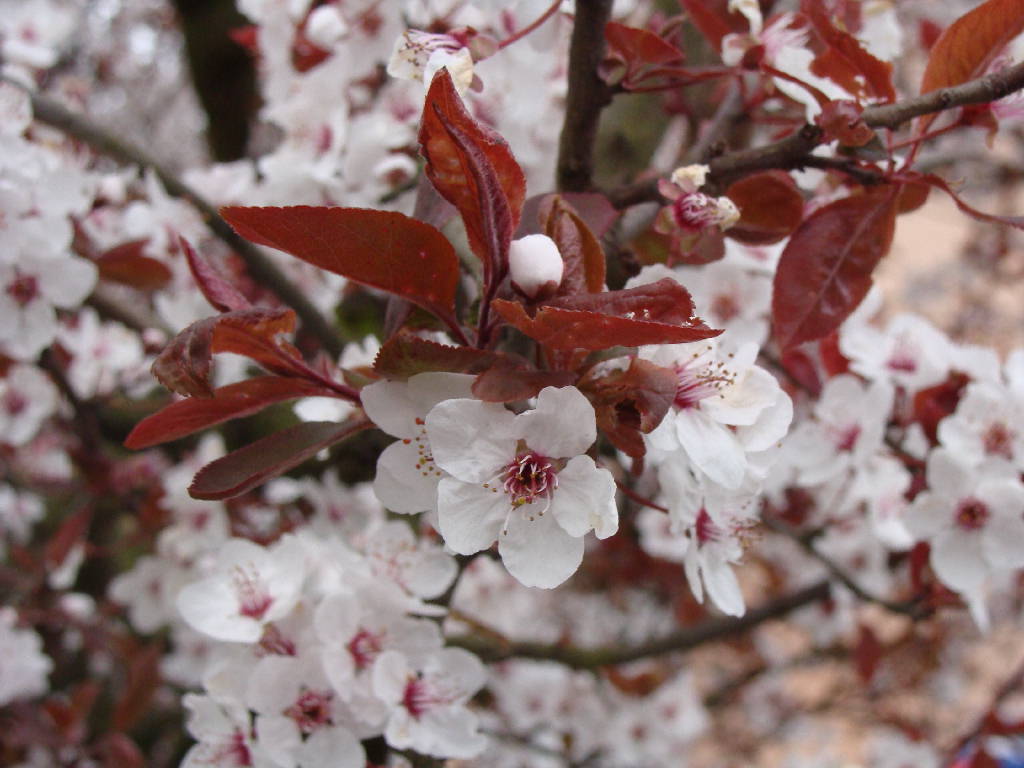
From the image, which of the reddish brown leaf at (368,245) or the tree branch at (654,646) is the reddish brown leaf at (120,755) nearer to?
the tree branch at (654,646)

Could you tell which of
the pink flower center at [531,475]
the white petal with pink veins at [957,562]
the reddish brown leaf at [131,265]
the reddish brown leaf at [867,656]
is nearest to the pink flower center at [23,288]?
the reddish brown leaf at [131,265]

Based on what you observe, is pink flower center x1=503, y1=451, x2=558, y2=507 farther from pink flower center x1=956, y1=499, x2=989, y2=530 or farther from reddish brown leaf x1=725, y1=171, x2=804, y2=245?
pink flower center x1=956, y1=499, x2=989, y2=530

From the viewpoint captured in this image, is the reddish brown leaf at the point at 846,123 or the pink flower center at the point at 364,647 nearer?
the reddish brown leaf at the point at 846,123

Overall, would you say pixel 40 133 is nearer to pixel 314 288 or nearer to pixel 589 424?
pixel 314 288

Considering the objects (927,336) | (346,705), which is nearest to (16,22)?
(346,705)

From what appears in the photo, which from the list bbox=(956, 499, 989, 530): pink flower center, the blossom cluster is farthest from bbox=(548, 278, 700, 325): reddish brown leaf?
bbox=(956, 499, 989, 530): pink flower center

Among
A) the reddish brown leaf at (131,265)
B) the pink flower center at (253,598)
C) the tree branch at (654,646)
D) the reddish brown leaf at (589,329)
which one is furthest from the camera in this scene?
the tree branch at (654,646)

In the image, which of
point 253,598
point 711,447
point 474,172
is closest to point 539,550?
point 711,447
